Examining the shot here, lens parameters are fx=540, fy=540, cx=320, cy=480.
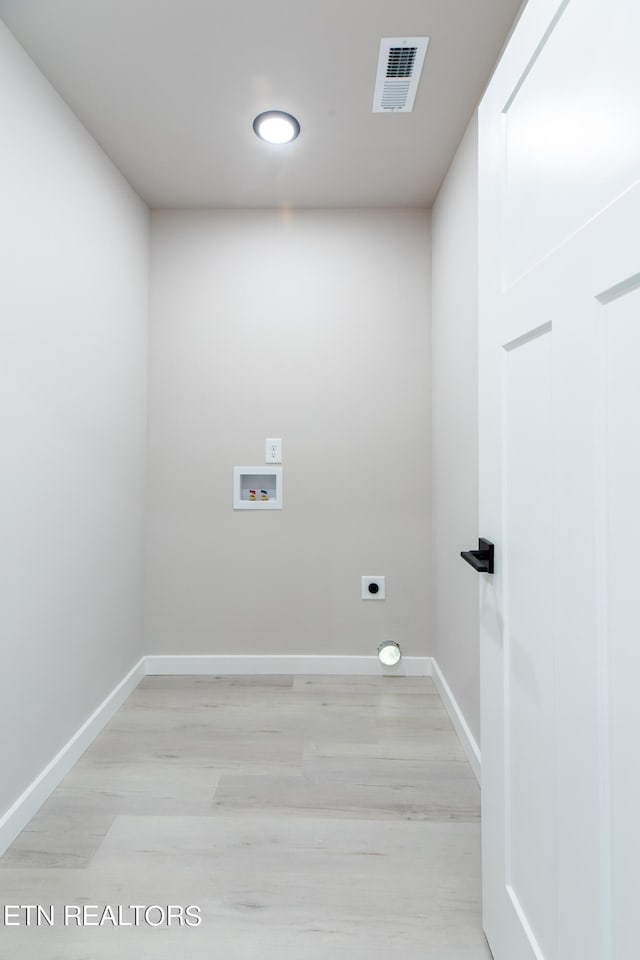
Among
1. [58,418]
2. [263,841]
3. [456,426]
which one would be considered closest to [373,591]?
[456,426]

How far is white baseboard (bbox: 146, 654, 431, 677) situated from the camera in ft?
9.27

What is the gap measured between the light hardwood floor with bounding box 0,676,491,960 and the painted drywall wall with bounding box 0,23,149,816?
0.84ft

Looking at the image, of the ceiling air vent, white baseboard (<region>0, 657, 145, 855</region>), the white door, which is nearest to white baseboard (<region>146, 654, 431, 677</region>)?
white baseboard (<region>0, 657, 145, 855</region>)

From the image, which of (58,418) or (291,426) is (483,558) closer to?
(58,418)

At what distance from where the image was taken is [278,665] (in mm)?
2842

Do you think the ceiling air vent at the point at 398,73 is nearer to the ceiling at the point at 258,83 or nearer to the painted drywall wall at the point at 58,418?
the ceiling at the point at 258,83

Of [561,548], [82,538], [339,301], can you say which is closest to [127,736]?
[82,538]

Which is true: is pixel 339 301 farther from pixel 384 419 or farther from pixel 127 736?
pixel 127 736

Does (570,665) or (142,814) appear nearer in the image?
(570,665)

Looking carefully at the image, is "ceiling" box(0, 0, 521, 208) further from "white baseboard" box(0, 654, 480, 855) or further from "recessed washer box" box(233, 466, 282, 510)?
"white baseboard" box(0, 654, 480, 855)

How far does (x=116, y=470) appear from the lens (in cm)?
244

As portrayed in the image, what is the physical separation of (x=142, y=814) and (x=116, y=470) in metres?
1.37

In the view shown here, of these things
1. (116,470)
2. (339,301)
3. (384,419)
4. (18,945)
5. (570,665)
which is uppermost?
(339,301)

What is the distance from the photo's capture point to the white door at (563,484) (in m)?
0.72
